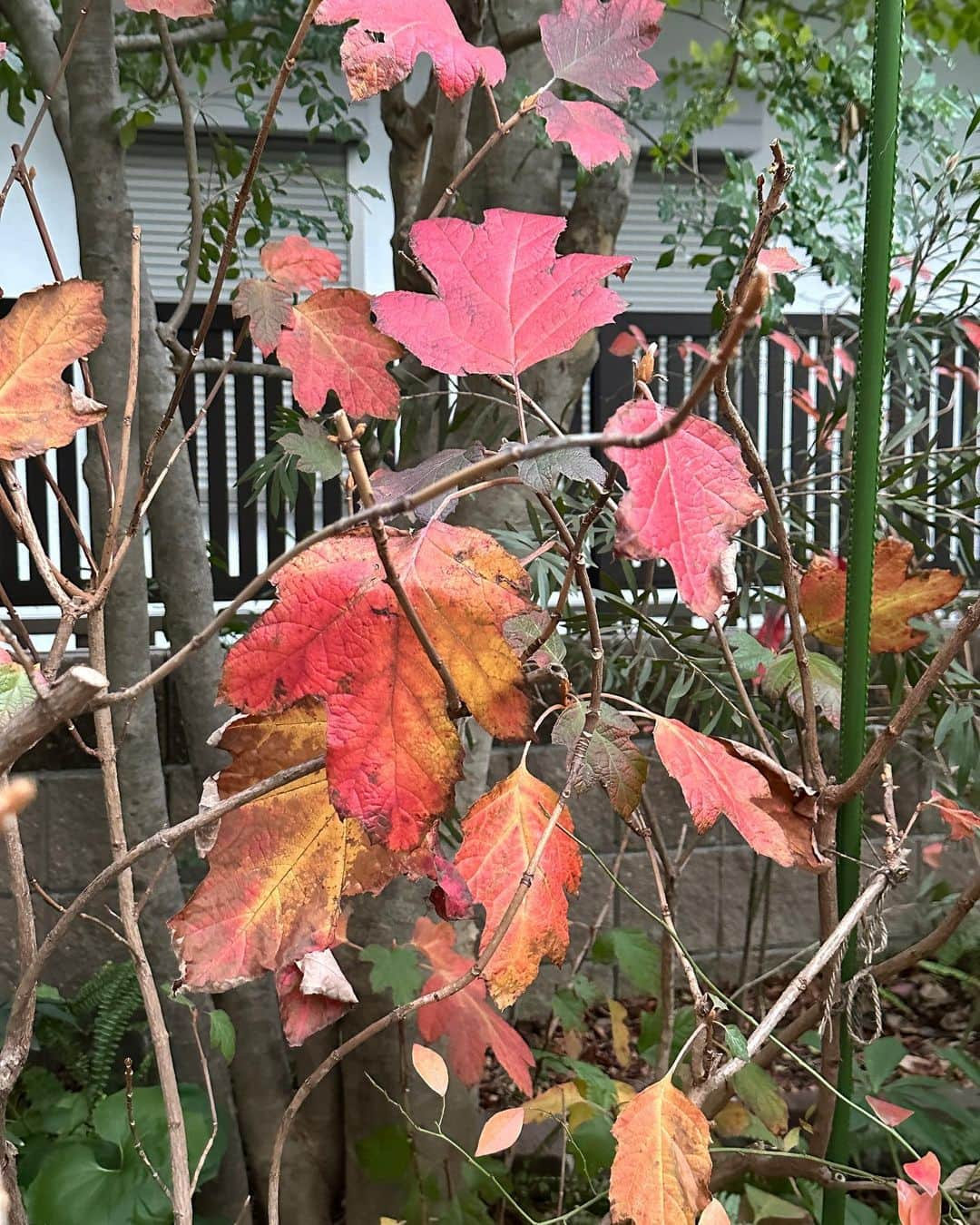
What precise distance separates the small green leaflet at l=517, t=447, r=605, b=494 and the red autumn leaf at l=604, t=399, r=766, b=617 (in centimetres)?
8

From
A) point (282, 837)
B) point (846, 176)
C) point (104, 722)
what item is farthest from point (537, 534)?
point (846, 176)

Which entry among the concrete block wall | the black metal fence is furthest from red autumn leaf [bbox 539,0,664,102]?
the black metal fence

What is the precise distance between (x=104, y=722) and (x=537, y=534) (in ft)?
2.39

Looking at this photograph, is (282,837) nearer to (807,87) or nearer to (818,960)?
(818,960)

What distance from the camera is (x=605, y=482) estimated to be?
56 cm

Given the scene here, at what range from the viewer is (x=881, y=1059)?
73.1 inches

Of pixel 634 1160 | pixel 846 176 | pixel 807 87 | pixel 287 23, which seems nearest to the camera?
pixel 634 1160

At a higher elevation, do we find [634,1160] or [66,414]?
[66,414]

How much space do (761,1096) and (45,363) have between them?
1.36 metres

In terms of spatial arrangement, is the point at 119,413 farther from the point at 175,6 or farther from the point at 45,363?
the point at 45,363

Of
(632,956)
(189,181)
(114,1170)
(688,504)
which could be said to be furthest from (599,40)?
(114,1170)

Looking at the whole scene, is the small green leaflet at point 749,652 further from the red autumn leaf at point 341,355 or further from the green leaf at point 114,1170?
the green leaf at point 114,1170

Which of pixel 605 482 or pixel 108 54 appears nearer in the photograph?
pixel 605 482

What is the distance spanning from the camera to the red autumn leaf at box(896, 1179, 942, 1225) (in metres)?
0.65
